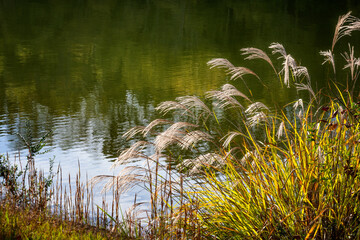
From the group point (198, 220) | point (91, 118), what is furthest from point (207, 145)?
point (198, 220)

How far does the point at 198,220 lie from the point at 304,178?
31.3 inches

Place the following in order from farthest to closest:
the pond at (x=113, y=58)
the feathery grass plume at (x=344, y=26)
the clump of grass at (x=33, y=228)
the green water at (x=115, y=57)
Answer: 1. the green water at (x=115, y=57)
2. the pond at (x=113, y=58)
3. the feathery grass plume at (x=344, y=26)
4. the clump of grass at (x=33, y=228)

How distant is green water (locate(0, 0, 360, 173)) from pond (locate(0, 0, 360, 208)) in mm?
36

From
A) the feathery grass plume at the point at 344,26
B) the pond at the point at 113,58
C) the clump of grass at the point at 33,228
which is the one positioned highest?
the feathery grass plume at the point at 344,26

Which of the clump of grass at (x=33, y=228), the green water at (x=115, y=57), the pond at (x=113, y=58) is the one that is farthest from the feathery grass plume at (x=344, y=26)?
the green water at (x=115, y=57)

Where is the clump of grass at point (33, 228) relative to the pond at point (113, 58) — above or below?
above

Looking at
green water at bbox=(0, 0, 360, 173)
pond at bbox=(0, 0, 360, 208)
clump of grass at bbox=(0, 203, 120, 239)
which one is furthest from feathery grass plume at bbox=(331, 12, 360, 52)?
green water at bbox=(0, 0, 360, 173)

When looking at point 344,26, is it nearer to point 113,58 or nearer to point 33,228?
point 33,228

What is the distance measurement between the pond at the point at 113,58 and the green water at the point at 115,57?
0.04m

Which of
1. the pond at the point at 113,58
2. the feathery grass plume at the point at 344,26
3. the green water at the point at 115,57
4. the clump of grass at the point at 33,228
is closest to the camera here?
the clump of grass at the point at 33,228

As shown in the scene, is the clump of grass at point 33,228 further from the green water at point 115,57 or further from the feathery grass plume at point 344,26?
the green water at point 115,57

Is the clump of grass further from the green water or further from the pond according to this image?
the green water

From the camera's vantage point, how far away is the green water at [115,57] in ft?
35.8

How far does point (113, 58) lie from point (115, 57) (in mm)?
203
